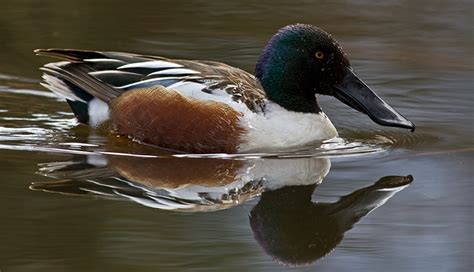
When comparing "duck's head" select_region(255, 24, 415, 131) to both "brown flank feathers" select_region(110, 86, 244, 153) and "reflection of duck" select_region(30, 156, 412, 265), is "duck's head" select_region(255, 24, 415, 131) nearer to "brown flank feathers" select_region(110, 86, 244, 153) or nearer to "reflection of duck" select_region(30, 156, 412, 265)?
"brown flank feathers" select_region(110, 86, 244, 153)

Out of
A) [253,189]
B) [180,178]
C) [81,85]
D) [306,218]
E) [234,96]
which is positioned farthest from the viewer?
[81,85]

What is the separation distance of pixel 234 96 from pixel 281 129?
368 mm

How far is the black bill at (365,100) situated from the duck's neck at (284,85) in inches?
9.0

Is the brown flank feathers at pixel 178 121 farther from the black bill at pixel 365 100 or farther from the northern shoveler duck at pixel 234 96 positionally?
the black bill at pixel 365 100

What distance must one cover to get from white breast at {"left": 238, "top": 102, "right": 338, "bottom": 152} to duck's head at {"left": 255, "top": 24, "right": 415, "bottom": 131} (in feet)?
0.26

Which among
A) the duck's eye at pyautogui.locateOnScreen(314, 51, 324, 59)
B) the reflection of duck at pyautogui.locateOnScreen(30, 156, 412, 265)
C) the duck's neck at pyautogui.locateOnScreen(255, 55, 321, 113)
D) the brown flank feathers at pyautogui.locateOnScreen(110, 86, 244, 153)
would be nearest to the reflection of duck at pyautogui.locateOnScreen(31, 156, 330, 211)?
the reflection of duck at pyautogui.locateOnScreen(30, 156, 412, 265)

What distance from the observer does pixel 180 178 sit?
269 inches

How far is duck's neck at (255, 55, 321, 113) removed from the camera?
25.3ft

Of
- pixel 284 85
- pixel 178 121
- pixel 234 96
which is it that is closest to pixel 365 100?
pixel 284 85

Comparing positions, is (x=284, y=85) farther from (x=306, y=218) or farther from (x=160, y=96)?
(x=306, y=218)

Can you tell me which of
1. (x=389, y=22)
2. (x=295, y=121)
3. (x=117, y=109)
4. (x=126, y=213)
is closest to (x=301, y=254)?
(x=126, y=213)

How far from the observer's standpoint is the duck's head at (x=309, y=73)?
7672 millimetres

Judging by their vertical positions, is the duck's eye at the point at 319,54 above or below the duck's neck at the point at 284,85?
above

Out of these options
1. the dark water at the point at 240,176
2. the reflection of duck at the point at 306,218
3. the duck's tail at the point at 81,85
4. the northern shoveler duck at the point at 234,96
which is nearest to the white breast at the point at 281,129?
the northern shoveler duck at the point at 234,96
